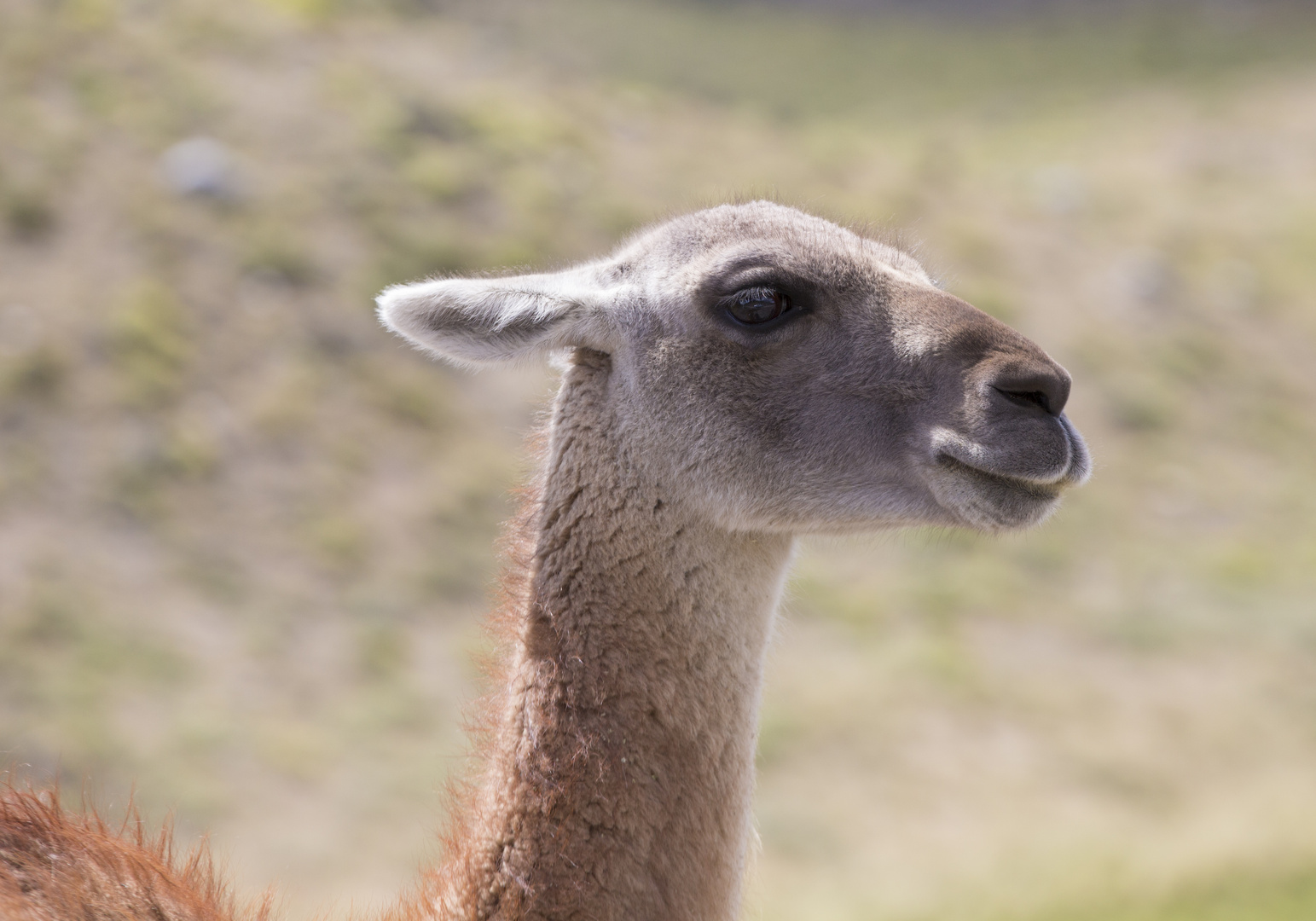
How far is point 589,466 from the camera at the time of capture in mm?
3555

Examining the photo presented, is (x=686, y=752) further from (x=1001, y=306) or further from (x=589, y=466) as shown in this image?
(x=1001, y=306)

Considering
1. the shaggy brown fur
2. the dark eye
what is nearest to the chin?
the dark eye

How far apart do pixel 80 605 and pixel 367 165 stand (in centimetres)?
940

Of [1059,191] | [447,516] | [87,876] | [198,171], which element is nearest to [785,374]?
[87,876]

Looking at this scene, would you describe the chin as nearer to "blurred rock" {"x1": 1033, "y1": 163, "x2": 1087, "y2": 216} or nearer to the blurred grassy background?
the blurred grassy background

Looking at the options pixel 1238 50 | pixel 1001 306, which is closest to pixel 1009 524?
pixel 1001 306

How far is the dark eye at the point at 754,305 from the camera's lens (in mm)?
3555

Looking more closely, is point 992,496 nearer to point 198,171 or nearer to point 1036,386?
point 1036,386

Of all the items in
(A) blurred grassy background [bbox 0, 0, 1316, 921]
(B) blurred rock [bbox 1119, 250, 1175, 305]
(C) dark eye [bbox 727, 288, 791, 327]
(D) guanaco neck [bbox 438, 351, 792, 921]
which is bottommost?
(D) guanaco neck [bbox 438, 351, 792, 921]

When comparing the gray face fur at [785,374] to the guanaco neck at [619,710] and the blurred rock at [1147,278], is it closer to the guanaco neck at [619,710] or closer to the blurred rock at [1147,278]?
the guanaco neck at [619,710]

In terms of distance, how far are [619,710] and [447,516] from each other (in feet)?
35.8

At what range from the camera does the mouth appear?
333cm

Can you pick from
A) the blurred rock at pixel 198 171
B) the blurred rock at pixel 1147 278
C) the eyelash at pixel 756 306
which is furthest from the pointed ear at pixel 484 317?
the blurred rock at pixel 1147 278

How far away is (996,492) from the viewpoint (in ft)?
11.0
